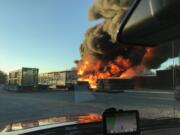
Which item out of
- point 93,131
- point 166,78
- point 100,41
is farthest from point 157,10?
point 100,41

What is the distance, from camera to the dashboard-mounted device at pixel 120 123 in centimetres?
139

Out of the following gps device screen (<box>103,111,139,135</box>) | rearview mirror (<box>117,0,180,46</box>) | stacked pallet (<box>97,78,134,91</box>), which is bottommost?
gps device screen (<box>103,111,139,135</box>)

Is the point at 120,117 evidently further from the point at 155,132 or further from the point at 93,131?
the point at 155,132

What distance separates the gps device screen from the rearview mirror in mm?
278

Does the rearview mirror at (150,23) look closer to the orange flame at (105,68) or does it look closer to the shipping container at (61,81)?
the orange flame at (105,68)

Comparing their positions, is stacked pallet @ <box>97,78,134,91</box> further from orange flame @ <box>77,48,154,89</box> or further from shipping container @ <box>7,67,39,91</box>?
shipping container @ <box>7,67,39,91</box>

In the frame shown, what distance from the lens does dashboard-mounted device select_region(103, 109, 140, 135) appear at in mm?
1386

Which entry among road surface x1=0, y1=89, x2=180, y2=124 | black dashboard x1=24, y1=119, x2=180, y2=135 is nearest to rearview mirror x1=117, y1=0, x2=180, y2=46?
black dashboard x1=24, y1=119, x2=180, y2=135

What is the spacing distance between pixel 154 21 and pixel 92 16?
156 centimetres

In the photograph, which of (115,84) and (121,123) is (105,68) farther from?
(121,123)

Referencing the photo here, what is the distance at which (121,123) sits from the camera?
142cm

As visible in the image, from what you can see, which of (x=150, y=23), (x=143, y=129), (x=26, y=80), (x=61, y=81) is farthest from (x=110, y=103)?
(x=26, y=80)

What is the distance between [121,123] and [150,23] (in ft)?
1.32

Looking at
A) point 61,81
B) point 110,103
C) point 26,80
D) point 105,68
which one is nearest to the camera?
point 110,103
